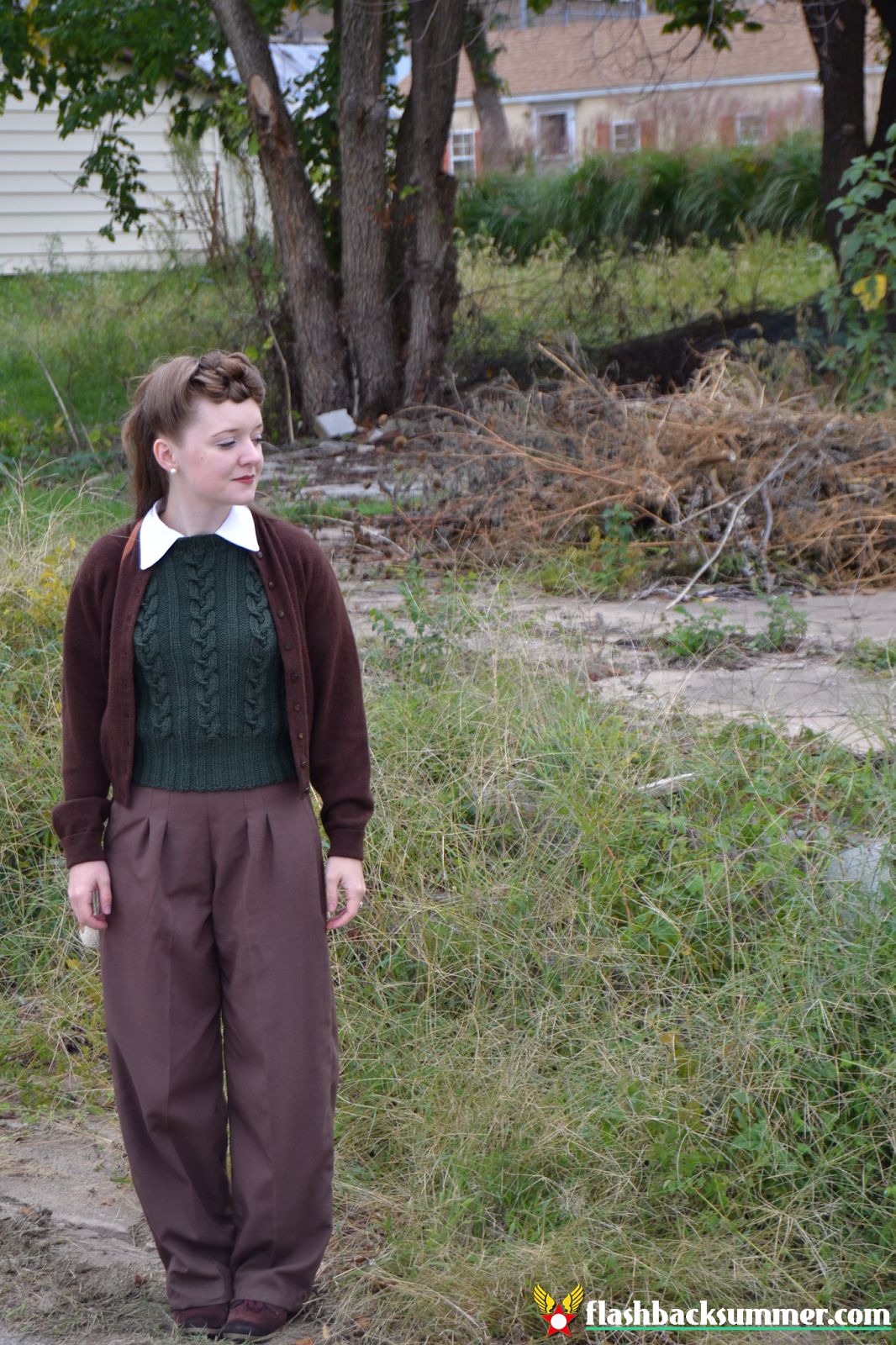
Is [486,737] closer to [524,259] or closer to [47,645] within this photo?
[47,645]

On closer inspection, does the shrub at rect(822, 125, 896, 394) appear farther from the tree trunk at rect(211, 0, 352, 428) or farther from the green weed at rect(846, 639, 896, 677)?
the tree trunk at rect(211, 0, 352, 428)

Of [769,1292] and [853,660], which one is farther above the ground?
[853,660]

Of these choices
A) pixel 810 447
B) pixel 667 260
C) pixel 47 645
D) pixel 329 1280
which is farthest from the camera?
pixel 667 260

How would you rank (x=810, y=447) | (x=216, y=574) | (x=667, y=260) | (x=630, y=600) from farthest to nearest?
(x=667, y=260), (x=810, y=447), (x=630, y=600), (x=216, y=574)

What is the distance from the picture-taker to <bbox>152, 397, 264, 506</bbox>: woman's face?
226cm

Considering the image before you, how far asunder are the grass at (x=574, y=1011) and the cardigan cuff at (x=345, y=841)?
0.81m

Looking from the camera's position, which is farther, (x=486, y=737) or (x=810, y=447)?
(x=810, y=447)

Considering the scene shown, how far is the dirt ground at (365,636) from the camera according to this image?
8.57 ft

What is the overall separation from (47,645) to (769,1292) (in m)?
3.42

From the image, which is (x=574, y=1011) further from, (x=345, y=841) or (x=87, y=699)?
(x=87, y=699)

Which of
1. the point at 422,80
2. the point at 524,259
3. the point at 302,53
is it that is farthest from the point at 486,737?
the point at 302,53

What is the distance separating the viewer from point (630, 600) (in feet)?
17.7

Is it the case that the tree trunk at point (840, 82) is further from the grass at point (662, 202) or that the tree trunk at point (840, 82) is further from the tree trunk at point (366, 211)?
the grass at point (662, 202)

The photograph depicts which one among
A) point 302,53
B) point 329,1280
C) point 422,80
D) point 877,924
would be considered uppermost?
point 302,53
